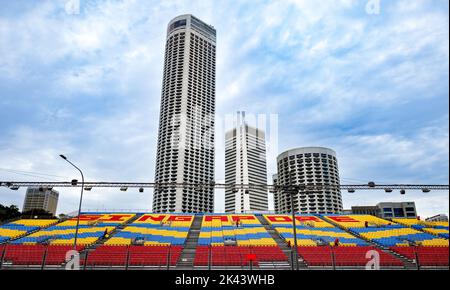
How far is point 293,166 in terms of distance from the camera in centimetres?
18538

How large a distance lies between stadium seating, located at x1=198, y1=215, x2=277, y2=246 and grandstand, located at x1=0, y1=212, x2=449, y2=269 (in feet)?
0.44

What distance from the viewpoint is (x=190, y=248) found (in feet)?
112

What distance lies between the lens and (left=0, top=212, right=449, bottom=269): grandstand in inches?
1008

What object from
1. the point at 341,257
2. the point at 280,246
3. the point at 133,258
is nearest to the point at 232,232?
the point at 280,246

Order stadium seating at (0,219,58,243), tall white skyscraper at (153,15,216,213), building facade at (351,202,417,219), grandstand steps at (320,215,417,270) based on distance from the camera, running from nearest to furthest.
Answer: grandstand steps at (320,215,417,270) < stadium seating at (0,219,58,243) < building facade at (351,202,417,219) < tall white skyscraper at (153,15,216,213)

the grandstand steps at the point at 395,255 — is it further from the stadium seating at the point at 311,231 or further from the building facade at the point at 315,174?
the building facade at the point at 315,174

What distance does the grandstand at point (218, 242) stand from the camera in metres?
25.6

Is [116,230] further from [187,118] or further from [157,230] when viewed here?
[187,118]

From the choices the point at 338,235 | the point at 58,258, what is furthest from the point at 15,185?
the point at 338,235

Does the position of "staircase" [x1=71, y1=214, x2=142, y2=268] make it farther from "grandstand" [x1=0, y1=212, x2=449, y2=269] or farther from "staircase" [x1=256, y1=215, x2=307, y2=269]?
"staircase" [x1=256, y1=215, x2=307, y2=269]

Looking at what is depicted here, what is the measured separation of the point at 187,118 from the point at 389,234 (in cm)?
14261

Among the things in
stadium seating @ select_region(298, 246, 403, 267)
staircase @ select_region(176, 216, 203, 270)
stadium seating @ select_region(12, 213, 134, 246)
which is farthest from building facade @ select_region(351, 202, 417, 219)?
stadium seating @ select_region(12, 213, 134, 246)
